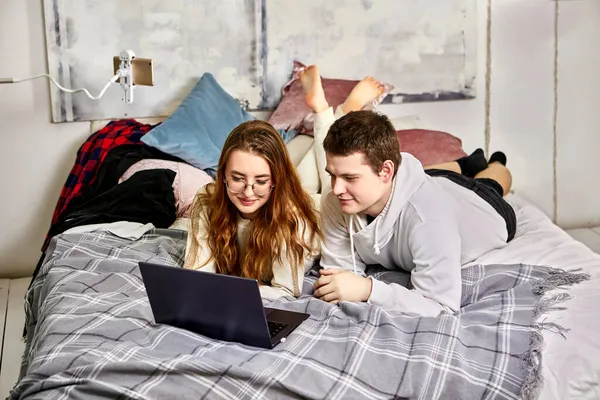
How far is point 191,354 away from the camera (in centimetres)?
167

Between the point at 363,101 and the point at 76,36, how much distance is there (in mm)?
1276

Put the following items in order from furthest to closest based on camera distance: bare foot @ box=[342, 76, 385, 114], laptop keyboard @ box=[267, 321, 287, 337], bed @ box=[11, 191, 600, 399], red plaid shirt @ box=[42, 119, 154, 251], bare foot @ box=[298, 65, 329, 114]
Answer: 1. red plaid shirt @ box=[42, 119, 154, 251]
2. bare foot @ box=[342, 76, 385, 114]
3. bare foot @ box=[298, 65, 329, 114]
4. laptop keyboard @ box=[267, 321, 287, 337]
5. bed @ box=[11, 191, 600, 399]

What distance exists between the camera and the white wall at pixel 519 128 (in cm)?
335

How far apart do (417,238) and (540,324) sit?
15.1 inches

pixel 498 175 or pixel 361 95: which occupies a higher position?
pixel 361 95

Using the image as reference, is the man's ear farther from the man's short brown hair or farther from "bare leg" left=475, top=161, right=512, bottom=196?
"bare leg" left=475, top=161, right=512, bottom=196

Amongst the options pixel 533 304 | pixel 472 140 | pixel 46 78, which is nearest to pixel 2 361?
pixel 46 78

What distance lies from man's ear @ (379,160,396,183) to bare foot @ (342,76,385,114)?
0.80 metres

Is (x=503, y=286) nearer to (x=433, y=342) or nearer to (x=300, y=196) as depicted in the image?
(x=433, y=342)

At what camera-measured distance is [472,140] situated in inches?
153

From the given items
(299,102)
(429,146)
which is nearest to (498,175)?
(429,146)

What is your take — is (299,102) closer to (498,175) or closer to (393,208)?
(498,175)

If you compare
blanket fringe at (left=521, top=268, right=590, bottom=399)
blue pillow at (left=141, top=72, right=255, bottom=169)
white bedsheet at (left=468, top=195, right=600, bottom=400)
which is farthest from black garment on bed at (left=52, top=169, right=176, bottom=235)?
blanket fringe at (left=521, top=268, right=590, bottom=399)

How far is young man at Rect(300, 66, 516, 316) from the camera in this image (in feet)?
6.50
